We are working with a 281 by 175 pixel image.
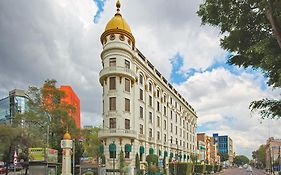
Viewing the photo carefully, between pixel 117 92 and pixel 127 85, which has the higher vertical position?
pixel 127 85

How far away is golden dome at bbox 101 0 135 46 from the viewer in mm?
47688

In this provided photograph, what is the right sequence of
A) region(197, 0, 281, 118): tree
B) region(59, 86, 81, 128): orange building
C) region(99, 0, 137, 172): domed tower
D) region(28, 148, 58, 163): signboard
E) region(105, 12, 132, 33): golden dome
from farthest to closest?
region(59, 86, 81, 128): orange building, region(105, 12, 132, 33): golden dome, region(99, 0, 137, 172): domed tower, region(28, 148, 58, 163): signboard, region(197, 0, 281, 118): tree

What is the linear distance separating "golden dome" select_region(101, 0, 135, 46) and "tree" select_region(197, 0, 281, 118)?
3248 centimetres

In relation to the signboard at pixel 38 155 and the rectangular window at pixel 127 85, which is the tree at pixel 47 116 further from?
the signboard at pixel 38 155

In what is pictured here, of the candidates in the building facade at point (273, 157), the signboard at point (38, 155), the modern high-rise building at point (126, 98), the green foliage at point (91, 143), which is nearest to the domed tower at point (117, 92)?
the modern high-rise building at point (126, 98)

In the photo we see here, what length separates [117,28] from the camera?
47.7m

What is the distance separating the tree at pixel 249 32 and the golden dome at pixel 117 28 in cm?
3248

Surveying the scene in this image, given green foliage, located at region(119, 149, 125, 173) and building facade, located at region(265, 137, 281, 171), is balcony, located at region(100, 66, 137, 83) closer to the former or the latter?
green foliage, located at region(119, 149, 125, 173)

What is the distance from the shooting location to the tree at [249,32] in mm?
14492

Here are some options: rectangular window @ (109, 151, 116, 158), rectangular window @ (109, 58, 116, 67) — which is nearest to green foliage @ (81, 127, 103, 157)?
rectangular window @ (109, 151, 116, 158)

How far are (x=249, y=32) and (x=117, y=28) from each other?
1323 inches

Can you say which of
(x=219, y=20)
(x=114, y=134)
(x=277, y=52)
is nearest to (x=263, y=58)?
(x=277, y=52)

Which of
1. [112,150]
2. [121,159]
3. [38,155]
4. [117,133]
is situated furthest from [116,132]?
[38,155]

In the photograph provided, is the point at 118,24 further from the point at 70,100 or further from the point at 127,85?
the point at 70,100
